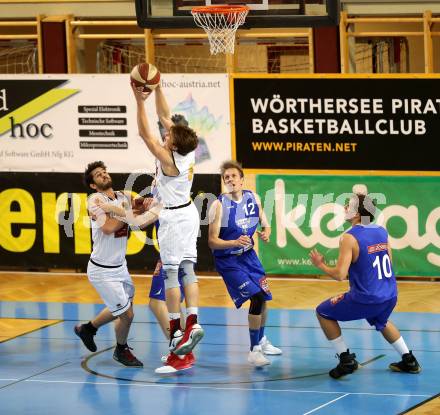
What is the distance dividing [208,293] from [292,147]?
225 cm

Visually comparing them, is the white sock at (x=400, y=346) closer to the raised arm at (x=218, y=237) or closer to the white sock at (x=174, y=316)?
the raised arm at (x=218, y=237)

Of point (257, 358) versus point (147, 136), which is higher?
point (147, 136)

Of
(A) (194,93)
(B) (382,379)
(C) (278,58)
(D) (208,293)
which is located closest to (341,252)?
(B) (382,379)

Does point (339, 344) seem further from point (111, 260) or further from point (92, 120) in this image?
point (92, 120)

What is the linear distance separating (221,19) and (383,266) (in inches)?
165

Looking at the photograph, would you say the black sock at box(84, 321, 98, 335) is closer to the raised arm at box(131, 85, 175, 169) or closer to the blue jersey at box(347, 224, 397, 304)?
the raised arm at box(131, 85, 175, 169)

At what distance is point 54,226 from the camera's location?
15.6 metres

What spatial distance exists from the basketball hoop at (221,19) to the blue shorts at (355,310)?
3903 mm

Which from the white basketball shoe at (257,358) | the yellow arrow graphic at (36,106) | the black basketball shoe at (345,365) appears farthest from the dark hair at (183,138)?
the yellow arrow graphic at (36,106)

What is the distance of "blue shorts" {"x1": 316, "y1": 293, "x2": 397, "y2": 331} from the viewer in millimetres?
9648

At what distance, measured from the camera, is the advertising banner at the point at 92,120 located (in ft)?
48.7

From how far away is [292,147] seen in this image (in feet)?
47.9

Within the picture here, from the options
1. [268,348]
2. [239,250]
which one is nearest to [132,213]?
[239,250]

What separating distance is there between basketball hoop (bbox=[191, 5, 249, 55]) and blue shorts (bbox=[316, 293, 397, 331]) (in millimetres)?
3903
